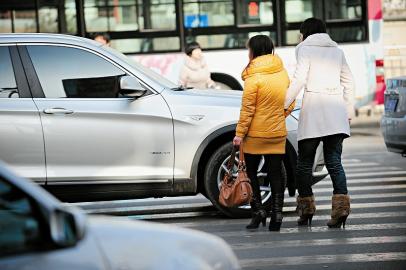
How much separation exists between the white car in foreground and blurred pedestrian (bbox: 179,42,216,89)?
A: 36.8ft

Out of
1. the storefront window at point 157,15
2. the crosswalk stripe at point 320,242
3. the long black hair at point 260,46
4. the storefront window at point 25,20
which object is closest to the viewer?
the crosswalk stripe at point 320,242

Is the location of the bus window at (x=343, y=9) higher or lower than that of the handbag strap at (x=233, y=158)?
higher

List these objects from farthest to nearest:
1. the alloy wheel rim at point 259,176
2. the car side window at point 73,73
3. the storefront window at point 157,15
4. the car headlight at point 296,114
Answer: the storefront window at point 157,15, the car headlight at point 296,114, the alloy wheel rim at point 259,176, the car side window at point 73,73

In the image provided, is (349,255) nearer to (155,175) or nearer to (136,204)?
(155,175)

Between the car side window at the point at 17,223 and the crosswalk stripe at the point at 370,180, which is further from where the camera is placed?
the crosswalk stripe at the point at 370,180

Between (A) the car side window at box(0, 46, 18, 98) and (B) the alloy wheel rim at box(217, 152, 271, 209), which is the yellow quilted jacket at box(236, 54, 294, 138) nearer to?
(B) the alloy wheel rim at box(217, 152, 271, 209)

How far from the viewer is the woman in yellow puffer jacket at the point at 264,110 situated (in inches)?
323

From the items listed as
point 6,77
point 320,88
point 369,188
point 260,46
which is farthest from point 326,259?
point 369,188

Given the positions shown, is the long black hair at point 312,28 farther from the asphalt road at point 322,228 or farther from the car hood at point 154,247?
the car hood at point 154,247

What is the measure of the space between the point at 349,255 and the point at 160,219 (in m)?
2.63

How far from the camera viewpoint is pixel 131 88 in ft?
29.1

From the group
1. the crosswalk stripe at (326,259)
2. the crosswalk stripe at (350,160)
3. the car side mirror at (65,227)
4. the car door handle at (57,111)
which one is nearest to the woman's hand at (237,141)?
the crosswalk stripe at (326,259)

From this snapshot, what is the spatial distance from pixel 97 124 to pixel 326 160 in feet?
6.35

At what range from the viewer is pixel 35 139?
28.3ft
